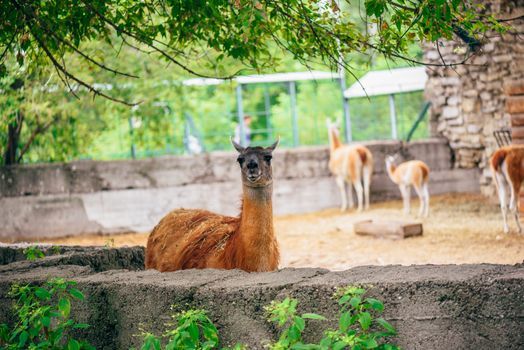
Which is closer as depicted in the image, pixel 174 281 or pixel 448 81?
pixel 174 281

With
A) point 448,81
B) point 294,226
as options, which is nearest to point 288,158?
point 294,226

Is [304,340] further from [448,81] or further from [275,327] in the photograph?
[448,81]

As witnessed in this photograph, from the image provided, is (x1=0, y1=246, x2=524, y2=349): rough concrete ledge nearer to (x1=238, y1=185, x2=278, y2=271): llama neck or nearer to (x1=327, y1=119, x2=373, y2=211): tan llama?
(x1=238, y1=185, x2=278, y2=271): llama neck

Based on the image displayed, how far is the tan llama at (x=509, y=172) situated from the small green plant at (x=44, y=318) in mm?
8414

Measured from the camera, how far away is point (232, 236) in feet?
21.3

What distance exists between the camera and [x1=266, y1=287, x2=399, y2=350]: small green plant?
3789 millimetres

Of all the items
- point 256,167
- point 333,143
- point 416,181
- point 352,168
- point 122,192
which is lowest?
point 416,181

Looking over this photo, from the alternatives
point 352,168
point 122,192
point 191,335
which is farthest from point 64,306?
point 352,168

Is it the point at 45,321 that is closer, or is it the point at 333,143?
the point at 45,321

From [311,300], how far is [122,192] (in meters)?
12.1

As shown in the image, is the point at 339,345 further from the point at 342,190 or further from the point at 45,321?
the point at 342,190

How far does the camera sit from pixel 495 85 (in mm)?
15039

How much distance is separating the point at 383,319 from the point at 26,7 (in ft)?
12.3

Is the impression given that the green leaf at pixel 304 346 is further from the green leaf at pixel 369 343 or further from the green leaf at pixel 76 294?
the green leaf at pixel 76 294
